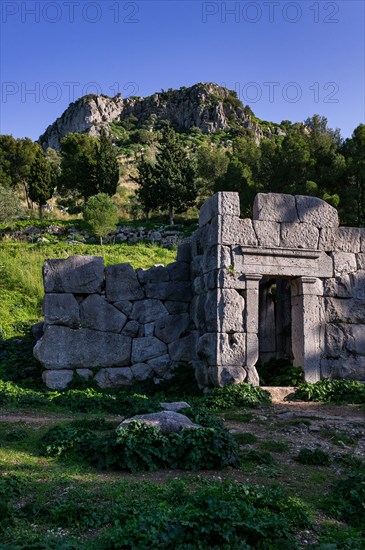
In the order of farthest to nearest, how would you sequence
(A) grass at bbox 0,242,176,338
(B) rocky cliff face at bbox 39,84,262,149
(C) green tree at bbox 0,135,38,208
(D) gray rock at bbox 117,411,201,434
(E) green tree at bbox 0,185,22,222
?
1. (B) rocky cliff face at bbox 39,84,262,149
2. (C) green tree at bbox 0,135,38,208
3. (E) green tree at bbox 0,185,22,222
4. (A) grass at bbox 0,242,176,338
5. (D) gray rock at bbox 117,411,201,434

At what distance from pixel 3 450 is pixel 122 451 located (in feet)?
5.18

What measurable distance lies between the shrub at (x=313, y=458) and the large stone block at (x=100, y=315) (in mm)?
5829

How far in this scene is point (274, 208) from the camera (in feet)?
36.4

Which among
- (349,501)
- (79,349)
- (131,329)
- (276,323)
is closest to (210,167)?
(276,323)

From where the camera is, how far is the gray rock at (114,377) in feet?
35.9

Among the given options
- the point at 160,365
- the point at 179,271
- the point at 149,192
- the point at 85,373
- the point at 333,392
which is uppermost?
the point at 149,192

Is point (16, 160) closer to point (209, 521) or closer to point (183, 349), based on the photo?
point (183, 349)

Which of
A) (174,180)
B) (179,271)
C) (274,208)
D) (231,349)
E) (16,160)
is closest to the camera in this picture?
(231,349)

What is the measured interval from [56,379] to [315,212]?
645cm

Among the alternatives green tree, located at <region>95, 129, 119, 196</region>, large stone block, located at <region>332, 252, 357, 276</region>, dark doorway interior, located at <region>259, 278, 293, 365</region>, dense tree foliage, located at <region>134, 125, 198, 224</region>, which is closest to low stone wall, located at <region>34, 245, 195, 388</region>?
dark doorway interior, located at <region>259, 278, 293, 365</region>

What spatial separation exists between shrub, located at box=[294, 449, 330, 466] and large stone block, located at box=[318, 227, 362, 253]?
5856 millimetres

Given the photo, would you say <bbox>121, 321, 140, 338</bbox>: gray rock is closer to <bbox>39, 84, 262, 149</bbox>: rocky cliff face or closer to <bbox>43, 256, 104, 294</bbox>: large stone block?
<bbox>43, 256, 104, 294</bbox>: large stone block

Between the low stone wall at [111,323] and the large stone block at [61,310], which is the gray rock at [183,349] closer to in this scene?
the low stone wall at [111,323]

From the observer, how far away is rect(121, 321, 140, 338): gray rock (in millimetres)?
11398
